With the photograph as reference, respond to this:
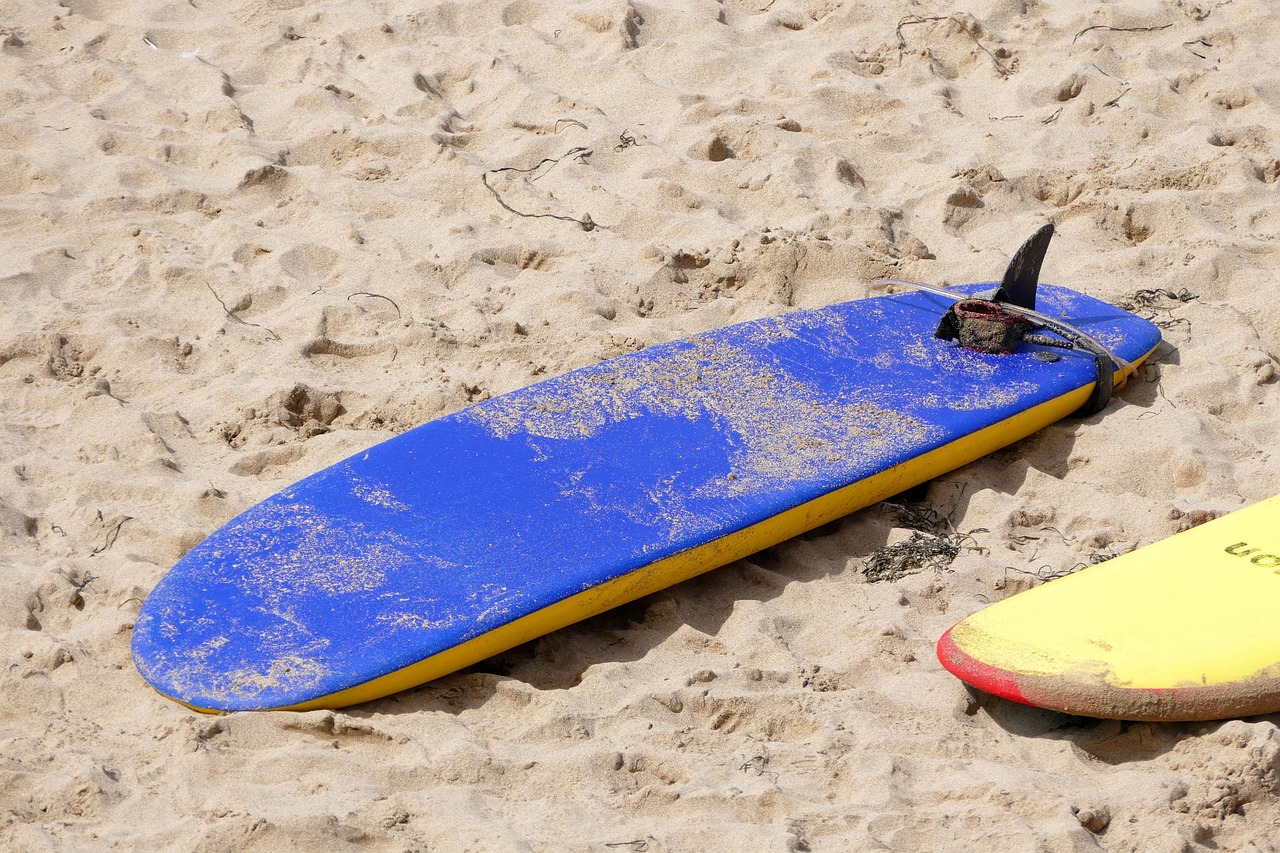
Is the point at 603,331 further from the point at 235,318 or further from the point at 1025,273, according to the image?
the point at 1025,273

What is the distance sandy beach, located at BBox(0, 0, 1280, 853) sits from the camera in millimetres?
1997

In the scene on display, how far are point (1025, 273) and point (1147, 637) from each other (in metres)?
1.18

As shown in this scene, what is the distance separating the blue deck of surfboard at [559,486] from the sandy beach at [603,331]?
113 mm

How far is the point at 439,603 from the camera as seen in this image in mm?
2264

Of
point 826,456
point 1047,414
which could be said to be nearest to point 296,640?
point 826,456

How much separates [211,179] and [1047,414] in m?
2.39

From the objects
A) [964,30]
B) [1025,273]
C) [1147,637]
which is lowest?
[1147,637]

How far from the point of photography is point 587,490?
254cm

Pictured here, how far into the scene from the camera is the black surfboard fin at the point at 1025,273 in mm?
3053

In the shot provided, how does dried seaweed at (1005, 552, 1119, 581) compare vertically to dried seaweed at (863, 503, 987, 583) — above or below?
above

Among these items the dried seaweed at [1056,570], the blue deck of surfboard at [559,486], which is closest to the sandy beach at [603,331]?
the dried seaweed at [1056,570]

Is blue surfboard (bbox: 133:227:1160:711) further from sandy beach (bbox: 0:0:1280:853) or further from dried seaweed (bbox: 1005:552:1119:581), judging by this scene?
dried seaweed (bbox: 1005:552:1119:581)

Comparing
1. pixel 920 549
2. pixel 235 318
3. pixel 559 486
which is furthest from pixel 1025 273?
pixel 235 318

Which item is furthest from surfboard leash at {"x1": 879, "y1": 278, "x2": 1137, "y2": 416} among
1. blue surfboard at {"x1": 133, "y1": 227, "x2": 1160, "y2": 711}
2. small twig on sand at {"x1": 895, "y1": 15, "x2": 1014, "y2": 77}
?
small twig on sand at {"x1": 895, "y1": 15, "x2": 1014, "y2": 77}
